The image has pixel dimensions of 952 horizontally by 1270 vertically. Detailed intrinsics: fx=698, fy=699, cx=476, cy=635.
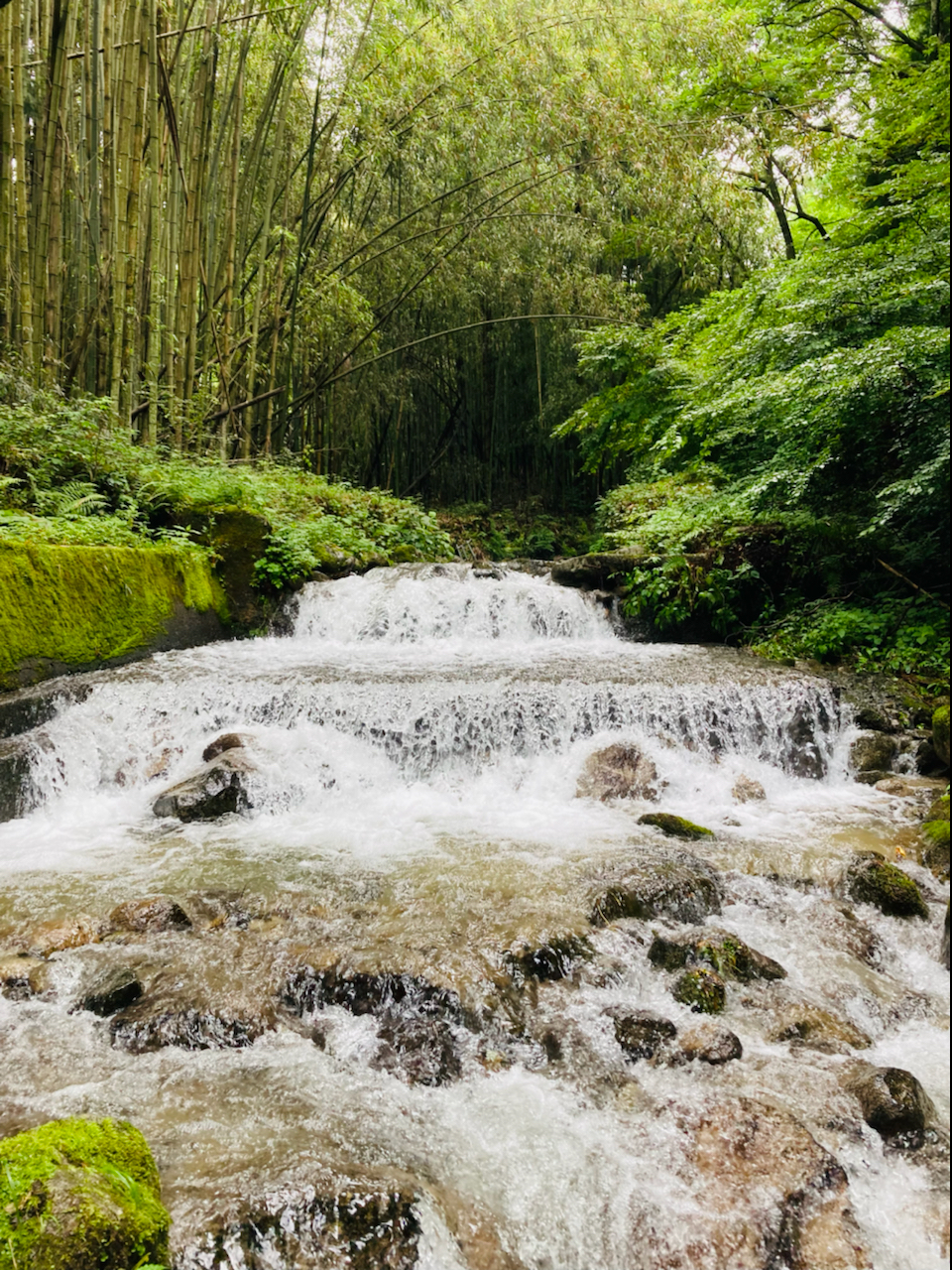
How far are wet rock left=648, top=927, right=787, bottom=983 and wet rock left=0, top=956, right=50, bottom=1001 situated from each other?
7.39 feet

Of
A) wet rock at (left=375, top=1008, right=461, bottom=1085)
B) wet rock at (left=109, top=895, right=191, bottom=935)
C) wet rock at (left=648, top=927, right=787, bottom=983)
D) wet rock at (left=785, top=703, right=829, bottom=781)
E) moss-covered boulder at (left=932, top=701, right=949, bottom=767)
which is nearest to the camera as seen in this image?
wet rock at (left=375, top=1008, right=461, bottom=1085)

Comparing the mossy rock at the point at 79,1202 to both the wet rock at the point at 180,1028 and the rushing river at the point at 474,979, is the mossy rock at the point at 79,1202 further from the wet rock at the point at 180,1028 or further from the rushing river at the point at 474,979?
the wet rock at the point at 180,1028

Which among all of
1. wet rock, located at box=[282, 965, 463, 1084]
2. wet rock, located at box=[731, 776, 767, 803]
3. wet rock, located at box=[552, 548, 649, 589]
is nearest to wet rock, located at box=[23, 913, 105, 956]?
wet rock, located at box=[282, 965, 463, 1084]

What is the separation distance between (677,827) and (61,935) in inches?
116

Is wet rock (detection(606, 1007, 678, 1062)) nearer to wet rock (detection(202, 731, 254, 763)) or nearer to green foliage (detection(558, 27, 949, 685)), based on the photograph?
green foliage (detection(558, 27, 949, 685))

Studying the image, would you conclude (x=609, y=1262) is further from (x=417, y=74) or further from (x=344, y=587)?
(x=417, y=74)

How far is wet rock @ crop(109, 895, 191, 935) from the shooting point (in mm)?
2883

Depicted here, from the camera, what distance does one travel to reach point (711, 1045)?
7.23ft

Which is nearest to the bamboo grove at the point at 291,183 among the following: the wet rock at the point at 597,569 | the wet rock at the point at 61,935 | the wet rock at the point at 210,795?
the wet rock at the point at 597,569

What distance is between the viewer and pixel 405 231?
11094mm

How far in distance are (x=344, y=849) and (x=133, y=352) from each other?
6006 millimetres

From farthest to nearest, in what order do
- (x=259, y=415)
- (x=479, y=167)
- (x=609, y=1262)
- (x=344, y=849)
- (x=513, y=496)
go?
(x=513, y=496) → (x=259, y=415) → (x=479, y=167) → (x=344, y=849) → (x=609, y=1262)

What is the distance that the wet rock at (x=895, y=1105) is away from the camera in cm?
184

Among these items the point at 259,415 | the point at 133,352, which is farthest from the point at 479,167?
the point at 133,352
